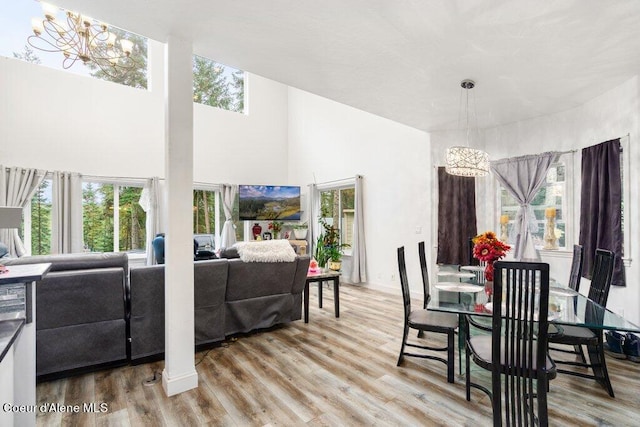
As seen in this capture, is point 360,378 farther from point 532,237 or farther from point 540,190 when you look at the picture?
point 540,190

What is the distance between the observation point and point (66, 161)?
5.52 meters

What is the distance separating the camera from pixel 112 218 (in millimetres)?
6051

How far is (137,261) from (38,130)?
2.70 m

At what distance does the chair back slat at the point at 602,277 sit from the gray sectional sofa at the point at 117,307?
286cm

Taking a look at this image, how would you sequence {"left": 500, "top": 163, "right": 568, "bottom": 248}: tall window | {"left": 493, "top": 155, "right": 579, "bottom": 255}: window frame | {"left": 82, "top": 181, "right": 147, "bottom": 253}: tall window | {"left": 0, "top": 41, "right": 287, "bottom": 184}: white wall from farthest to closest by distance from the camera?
1. {"left": 82, "top": 181, "right": 147, "bottom": 253}: tall window
2. {"left": 0, "top": 41, "right": 287, "bottom": 184}: white wall
3. {"left": 500, "top": 163, "right": 568, "bottom": 248}: tall window
4. {"left": 493, "top": 155, "right": 579, "bottom": 255}: window frame

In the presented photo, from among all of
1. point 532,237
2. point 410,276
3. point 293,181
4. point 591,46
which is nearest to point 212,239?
point 293,181

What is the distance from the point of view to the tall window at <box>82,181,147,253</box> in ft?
19.1

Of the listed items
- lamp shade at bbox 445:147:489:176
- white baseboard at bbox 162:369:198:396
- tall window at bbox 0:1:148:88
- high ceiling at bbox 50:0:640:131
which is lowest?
white baseboard at bbox 162:369:198:396

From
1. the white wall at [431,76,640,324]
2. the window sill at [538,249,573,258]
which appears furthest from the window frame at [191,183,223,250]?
the window sill at [538,249,573,258]

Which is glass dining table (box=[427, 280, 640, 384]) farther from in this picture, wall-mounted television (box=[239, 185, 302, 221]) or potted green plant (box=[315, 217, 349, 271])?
wall-mounted television (box=[239, 185, 302, 221])

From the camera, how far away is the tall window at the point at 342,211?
22.1 ft

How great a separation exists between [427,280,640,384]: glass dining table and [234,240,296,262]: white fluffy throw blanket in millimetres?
1636

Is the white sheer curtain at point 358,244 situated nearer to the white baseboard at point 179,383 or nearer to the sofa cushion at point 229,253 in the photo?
the sofa cushion at point 229,253

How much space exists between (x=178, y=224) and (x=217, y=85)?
605 centimetres
